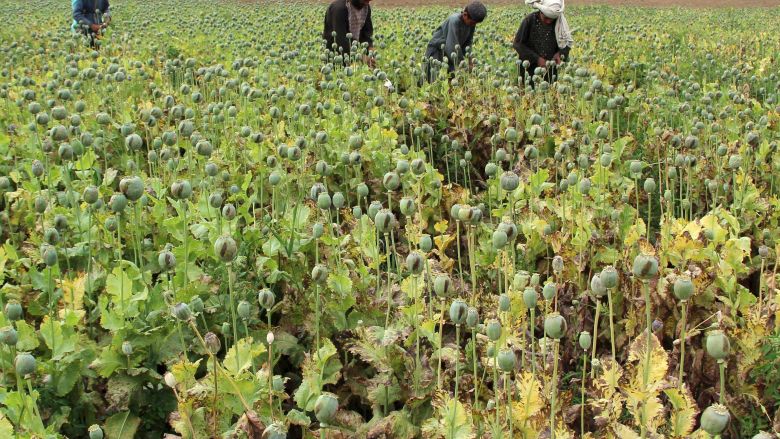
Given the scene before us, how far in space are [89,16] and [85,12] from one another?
1.92ft

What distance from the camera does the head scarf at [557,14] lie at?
7.80m

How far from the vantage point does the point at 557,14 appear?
7.88 metres

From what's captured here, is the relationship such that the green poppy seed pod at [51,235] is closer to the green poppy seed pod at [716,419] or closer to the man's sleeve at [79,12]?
the green poppy seed pod at [716,419]

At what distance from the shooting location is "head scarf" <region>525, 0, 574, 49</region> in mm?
7805

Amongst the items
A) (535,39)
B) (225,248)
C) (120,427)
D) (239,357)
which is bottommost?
(120,427)

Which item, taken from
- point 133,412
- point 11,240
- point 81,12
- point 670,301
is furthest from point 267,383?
point 81,12

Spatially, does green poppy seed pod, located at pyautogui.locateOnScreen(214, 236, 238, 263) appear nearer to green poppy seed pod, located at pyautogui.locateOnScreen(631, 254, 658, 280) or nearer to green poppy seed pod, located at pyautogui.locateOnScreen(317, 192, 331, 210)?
green poppy seed pod, located at pyautogui.locateOnScreen(317, 192, 331, 210)

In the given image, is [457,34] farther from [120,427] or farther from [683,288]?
[683,288]

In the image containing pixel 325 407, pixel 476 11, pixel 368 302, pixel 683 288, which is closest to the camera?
pixel 325 407

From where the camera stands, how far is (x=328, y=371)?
2.38 m

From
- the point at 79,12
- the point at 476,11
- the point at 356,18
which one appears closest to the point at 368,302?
the point at 476,11

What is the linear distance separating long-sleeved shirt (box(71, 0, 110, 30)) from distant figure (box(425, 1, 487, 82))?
483 cm

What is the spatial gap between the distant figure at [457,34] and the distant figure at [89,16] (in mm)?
4523

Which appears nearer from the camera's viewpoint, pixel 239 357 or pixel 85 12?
pixel 239 357
